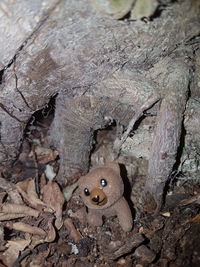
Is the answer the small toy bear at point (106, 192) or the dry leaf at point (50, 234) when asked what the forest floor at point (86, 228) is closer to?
the dry leaf at point (50, 234)

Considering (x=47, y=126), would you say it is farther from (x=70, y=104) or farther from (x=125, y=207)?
(x=125, y=207)

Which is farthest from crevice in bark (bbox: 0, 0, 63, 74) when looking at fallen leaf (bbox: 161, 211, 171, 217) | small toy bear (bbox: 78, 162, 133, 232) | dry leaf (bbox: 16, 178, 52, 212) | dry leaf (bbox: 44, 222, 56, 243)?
fallen leaf (bbox: 161, 211, 171, 217)

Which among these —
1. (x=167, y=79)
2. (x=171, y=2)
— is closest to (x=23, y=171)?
(x=167, y=79)

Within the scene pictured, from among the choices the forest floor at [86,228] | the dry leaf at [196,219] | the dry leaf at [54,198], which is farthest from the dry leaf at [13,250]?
the dry leaf at [196,219]

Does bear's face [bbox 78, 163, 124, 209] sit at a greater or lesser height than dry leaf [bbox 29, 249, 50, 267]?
greater

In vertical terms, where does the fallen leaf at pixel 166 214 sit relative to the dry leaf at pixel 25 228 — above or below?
below

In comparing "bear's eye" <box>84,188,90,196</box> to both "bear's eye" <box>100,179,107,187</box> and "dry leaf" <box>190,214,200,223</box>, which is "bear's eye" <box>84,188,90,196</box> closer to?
"bear's eye" <box>100,179,107,187</box>
